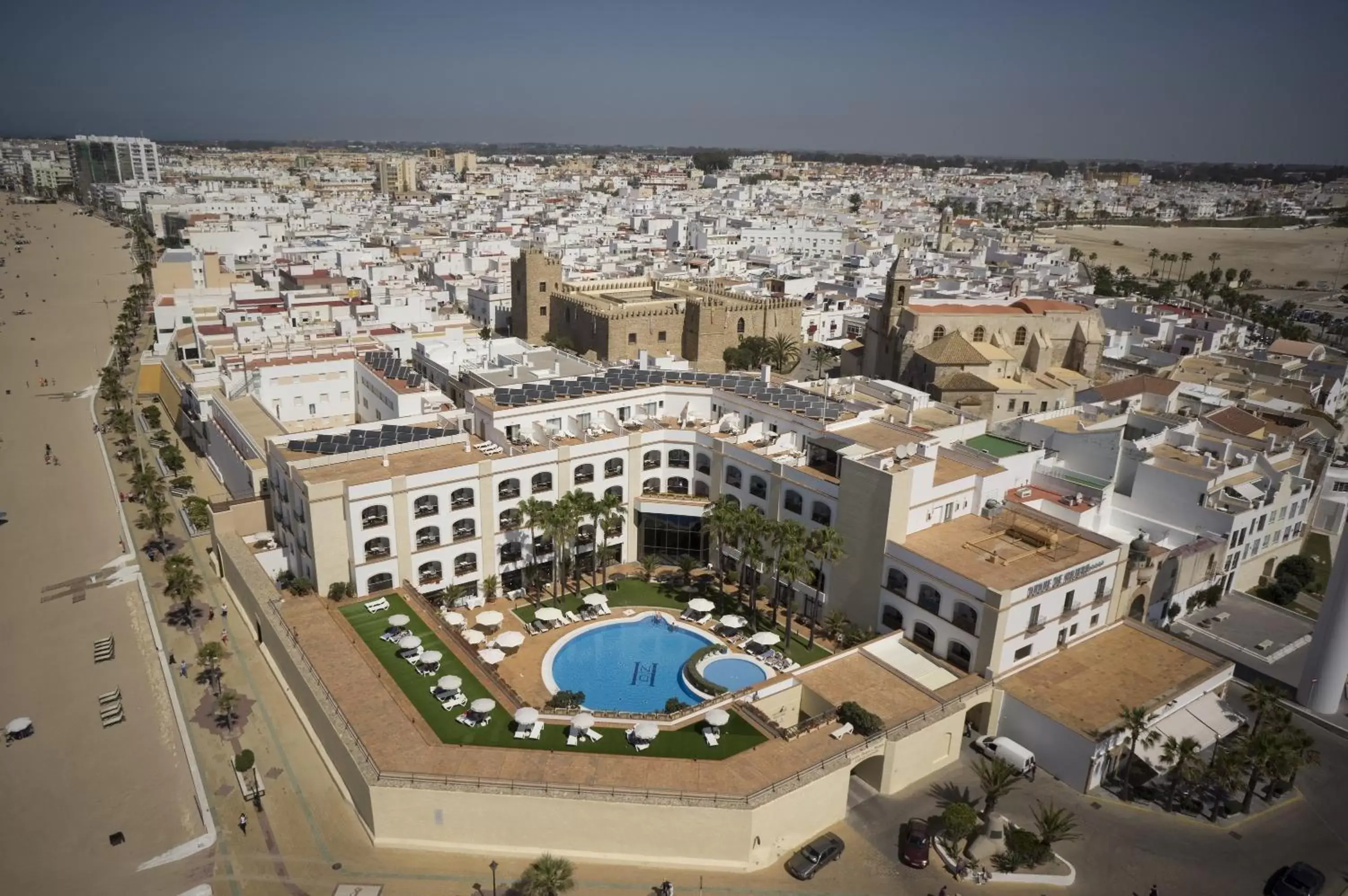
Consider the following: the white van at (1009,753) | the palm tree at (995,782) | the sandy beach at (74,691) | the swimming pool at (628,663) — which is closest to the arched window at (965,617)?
the white van at (1009,753)

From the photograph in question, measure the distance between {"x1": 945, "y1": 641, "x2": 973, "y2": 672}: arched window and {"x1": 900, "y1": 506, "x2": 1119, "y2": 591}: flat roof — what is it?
9.65 feet

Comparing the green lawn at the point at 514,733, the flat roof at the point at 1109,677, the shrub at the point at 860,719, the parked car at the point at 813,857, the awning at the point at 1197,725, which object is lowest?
the parked car at the point at 813,857

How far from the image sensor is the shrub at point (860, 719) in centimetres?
3153

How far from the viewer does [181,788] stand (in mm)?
31781

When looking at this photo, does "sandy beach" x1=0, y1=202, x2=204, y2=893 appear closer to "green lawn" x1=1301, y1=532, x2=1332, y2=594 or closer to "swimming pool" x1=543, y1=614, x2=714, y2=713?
"swimming pool" x1=543, y1=614, x2=714, y2=713

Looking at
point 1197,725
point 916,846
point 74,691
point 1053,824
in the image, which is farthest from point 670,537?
point 74,691

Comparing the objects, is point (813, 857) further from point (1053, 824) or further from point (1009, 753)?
point (1009, 753)

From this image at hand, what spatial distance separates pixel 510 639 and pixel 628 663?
5.37 metres

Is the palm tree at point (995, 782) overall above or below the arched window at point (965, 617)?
below

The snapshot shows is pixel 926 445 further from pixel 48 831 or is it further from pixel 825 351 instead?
pixel 825 351

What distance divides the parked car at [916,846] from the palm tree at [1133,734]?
8.35m

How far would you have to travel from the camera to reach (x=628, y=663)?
39250mm

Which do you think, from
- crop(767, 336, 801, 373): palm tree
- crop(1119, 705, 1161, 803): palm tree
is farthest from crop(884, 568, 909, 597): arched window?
crop(767, 336, 801, 373): palm tree

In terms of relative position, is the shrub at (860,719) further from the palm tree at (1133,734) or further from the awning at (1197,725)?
the awning at (1197,725)
